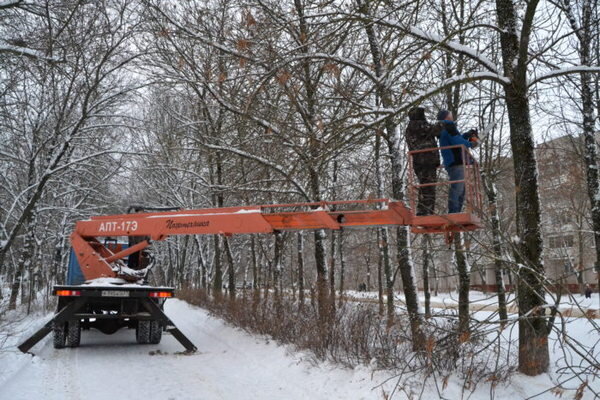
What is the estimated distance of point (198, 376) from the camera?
7.37 meters

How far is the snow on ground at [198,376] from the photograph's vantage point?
19.4 feet

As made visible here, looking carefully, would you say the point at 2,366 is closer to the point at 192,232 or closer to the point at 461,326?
the point at 192,232

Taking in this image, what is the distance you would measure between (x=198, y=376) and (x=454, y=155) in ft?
16.8

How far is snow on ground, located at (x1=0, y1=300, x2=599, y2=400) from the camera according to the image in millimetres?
5906

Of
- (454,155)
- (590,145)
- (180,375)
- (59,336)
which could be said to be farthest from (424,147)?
(59,336)

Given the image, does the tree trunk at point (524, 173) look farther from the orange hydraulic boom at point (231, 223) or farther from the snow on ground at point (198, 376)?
the orange hydraulic boom at point (231, 223)

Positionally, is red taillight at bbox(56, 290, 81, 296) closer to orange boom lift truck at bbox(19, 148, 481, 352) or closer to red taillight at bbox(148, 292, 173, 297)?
orange boom lift truck at bbox(19, 148, 481, 352)

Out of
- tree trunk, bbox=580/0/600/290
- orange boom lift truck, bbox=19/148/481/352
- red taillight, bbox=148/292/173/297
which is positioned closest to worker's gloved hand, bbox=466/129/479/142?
orange boom lift truck, bbox=19/148/481/352

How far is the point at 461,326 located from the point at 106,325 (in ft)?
26.6

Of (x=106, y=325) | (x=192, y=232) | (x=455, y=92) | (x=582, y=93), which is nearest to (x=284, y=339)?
(x=192, y=232)

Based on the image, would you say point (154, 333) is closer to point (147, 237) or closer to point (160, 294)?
point (160, 294)

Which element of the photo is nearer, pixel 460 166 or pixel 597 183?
pixel 460 166

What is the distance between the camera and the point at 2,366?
734 cm

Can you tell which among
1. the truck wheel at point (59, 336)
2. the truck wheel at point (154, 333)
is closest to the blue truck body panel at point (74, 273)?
the truck wheel at point (59, 336)
